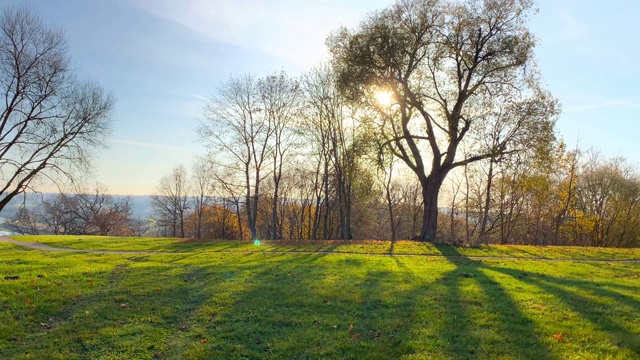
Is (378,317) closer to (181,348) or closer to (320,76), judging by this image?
(181,348)

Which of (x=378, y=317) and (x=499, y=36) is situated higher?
(x=499, y=36)

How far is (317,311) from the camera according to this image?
9.22 meters

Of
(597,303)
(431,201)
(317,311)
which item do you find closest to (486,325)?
(597,303)

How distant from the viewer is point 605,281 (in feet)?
39.9

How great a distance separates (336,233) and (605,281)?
34.6 m

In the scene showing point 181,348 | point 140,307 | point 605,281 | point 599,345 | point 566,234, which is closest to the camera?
point 599,345

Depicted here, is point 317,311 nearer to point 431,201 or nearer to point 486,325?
point 486,325

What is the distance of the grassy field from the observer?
712cm

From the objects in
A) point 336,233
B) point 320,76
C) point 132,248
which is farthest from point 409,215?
point 132,248

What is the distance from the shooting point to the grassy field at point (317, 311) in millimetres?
7121

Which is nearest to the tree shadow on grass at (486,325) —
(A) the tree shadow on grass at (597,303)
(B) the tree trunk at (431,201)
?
(A) the tree shadow on grass at (597,303)

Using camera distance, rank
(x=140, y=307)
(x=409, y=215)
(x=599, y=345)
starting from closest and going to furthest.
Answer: (x=599, y=345)
(x=140, y=307)
(x=409, y=215)

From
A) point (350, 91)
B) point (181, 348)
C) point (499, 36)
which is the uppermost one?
point (499, 36)

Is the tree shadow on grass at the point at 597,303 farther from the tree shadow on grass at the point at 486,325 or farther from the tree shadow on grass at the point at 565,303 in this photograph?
the tree shadow on grass at the point at 486,325
